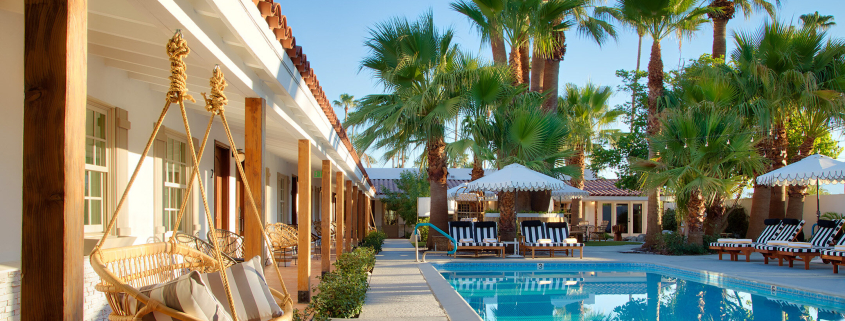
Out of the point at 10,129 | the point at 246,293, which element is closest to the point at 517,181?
the point at 246,293

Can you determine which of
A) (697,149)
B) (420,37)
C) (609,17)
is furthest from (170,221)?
(609,17)

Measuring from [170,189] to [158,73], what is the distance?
2154 mm

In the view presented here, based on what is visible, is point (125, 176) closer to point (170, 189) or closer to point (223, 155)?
point (170, 189)

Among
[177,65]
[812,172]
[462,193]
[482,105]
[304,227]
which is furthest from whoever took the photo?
[462,193]

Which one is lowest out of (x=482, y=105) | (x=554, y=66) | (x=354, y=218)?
(x=354, y=218)

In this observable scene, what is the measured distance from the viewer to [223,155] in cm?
943

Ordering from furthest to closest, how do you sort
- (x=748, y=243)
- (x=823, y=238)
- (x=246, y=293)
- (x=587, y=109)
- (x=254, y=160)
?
1. (x=587, y=109)
2. (x=748, y=243)
3. (x=823, y=238)
4. (x=254, y=160)
5. (x=246, y=293)

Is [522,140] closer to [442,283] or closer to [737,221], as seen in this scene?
[442,283]

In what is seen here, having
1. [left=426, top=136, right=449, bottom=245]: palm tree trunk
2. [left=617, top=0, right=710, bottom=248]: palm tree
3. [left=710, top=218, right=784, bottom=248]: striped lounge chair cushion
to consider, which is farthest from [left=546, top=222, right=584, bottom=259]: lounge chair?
[left=710, top=218, right=784, bottom=248]: striped lounge chair cushion

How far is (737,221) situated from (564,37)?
9.71m

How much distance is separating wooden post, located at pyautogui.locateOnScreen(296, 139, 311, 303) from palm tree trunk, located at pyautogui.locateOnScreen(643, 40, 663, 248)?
38.6 feet

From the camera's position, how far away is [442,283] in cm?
838

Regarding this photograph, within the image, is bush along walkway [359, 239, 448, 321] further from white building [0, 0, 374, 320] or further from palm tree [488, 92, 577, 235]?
palm tree [488, 92, 577, 235]

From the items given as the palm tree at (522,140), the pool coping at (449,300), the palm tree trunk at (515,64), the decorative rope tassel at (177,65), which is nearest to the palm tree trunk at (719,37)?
the palm tree trunk at (515,64)
